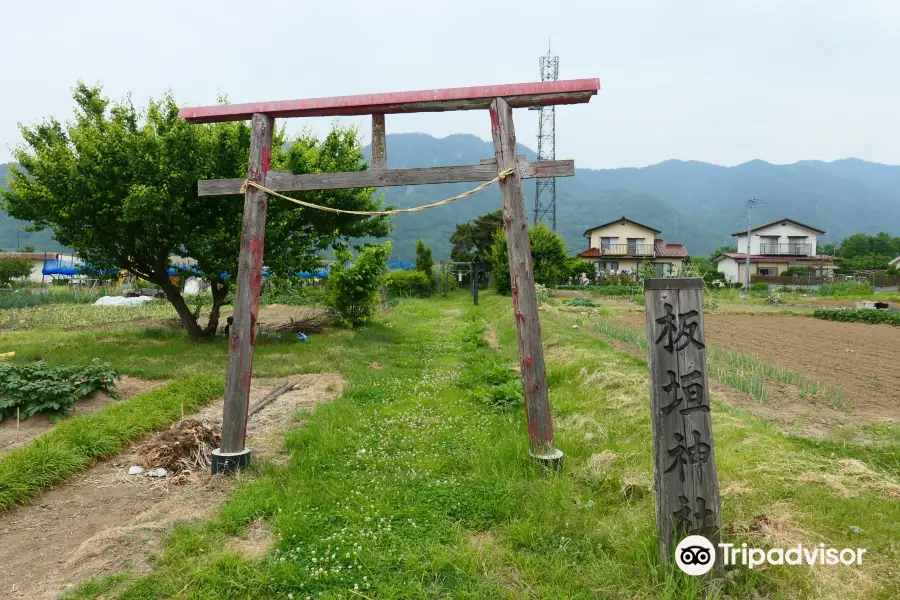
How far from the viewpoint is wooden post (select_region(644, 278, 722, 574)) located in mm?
2824

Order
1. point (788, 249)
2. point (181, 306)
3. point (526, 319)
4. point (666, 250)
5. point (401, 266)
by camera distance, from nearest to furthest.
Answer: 1. point (526, 319)
2. point (181, 306)
3. point (401, 266)
4. point (788, 249)
5. point (666, 250)

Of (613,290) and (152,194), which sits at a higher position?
(152,194)

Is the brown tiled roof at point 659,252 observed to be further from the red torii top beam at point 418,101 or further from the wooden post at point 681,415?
the wooden post at point 681,415

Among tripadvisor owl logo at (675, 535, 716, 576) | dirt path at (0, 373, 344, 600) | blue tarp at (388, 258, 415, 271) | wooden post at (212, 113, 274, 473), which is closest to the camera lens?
tripadvisor owl logo at (675, 535, 716, 576)

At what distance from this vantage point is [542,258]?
3103 centimetres

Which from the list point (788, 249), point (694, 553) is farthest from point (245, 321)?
point (788, 249)

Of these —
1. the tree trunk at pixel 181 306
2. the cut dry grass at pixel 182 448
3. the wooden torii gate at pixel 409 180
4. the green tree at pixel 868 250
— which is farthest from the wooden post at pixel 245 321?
the green tree at pixel 868 250

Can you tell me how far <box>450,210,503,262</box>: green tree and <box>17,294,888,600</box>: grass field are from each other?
1427 inches

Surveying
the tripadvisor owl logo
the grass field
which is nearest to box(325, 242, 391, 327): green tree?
the grass field

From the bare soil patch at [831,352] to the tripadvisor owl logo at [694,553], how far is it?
413cm

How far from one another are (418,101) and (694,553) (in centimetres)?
397

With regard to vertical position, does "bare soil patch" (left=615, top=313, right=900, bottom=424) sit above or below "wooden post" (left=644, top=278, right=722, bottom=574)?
below

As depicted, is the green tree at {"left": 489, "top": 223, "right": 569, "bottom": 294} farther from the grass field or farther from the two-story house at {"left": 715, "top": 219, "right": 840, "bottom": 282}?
the grass field

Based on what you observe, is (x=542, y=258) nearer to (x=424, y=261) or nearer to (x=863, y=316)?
(x=424, y=261)
